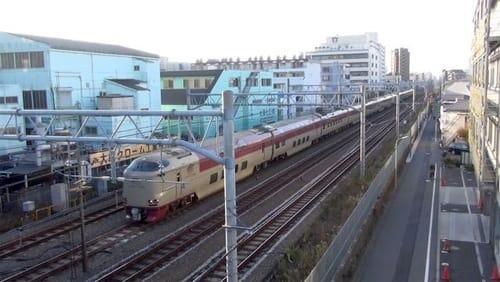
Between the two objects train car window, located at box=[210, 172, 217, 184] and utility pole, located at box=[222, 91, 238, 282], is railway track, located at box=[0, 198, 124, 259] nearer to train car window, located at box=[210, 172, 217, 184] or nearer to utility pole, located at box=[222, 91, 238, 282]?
train car window, located at box=[210, 172, 217, 184]

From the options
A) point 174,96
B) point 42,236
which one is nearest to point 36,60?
point 174,96

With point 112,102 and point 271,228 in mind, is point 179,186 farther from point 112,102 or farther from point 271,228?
point 112,102

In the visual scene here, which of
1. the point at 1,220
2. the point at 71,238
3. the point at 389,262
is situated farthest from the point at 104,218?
the point at 389,262

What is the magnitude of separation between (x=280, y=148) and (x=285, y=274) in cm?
1622

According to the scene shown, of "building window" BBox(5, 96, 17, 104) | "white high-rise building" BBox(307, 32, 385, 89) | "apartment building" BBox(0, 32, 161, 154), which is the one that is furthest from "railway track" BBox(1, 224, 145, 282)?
"white high-rise building" BBox(307, 32, 385, 89)

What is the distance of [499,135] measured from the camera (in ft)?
Result: 44.4

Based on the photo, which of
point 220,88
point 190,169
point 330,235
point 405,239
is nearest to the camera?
point 330,235

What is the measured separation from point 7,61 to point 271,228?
22.8 metres

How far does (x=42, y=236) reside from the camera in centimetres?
1466

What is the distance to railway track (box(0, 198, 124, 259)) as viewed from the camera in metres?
13.5

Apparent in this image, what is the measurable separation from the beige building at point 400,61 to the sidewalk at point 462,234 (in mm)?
162119

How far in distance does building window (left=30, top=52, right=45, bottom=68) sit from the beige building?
534ft

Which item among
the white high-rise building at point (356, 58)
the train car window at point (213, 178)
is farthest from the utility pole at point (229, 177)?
the white high-rise building at point (356, 58)

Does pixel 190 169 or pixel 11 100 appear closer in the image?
pixel 190 169
